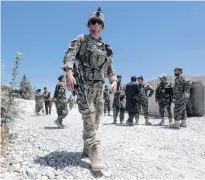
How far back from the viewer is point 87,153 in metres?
4.72

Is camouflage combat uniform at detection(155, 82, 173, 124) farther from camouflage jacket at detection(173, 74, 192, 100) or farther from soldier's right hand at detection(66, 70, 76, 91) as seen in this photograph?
soldier's right hand at detection(66, 70, 76, 91)

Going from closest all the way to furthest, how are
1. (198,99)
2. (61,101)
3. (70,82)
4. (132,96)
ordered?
1. (70,82)
2. (61,101)
3. (132,96)
4. (198,99)

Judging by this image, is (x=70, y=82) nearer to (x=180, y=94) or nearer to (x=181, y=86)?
(x=181, y=86)

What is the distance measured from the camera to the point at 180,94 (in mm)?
10258

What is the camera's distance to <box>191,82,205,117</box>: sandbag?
15.7 meters

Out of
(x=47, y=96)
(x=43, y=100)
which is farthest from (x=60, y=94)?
(x=43, y=100)

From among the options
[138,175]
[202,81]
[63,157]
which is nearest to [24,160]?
[63,157]

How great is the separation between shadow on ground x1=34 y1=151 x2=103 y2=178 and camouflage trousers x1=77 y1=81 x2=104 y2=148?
275 millimetres

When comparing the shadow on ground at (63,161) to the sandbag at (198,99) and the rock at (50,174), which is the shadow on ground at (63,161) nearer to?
the rock at (50,174)

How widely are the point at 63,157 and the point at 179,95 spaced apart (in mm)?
6429

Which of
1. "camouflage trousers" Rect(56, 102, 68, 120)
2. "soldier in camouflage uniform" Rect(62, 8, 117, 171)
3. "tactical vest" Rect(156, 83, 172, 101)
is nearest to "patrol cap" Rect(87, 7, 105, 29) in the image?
"soldier in camouflage uniform" Rect(62, 8, 117, 171)

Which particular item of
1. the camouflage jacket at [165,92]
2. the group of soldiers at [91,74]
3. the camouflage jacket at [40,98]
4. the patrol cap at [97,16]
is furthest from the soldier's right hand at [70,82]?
the camouflage jacket at [40,98]

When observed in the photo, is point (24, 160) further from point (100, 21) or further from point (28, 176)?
point (100, 21)

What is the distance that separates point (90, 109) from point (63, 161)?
874 mm
